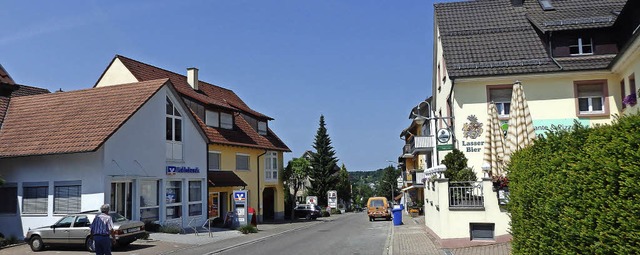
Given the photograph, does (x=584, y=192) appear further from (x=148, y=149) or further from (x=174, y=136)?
(x=174, y=136)

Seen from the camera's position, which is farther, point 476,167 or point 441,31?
point 441,31

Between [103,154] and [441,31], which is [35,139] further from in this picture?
[441,31]

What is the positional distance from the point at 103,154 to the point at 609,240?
19681mm

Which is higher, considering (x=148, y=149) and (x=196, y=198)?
(x=148, y=149)

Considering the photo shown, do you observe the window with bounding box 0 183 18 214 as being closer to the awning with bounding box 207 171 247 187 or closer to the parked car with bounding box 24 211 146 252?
the parked car with bounding box 24 211 146 252

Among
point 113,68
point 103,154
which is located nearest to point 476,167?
point 103,154

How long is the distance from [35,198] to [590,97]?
2467cm

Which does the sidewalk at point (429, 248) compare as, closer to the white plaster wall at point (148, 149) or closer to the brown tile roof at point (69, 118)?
the white plaster wall at point (148, 149)

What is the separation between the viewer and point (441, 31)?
2742 cm

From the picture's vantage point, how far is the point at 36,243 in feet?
62.4

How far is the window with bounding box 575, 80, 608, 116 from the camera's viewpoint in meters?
23.6

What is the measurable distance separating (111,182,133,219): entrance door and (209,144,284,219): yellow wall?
8.92 m

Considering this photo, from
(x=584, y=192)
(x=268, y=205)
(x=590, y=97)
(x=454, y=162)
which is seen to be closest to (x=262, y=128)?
(x=268, y=205)

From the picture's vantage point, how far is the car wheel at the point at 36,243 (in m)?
19.0
